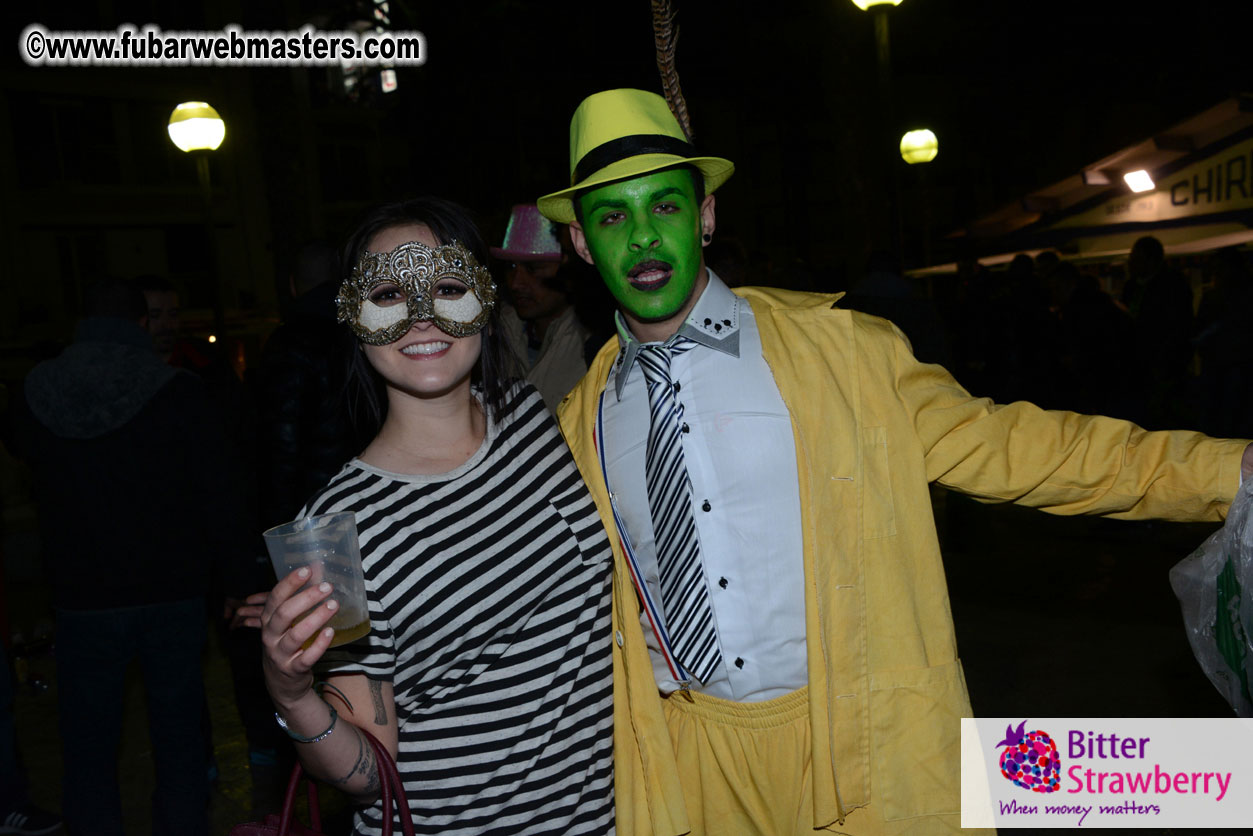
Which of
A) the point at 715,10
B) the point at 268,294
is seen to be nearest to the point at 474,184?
the point at 715,10

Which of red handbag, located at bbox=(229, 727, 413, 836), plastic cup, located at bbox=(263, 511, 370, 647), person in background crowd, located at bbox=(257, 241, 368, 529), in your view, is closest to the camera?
plastic cup, located at bbox=(263, 511, 370, 647)

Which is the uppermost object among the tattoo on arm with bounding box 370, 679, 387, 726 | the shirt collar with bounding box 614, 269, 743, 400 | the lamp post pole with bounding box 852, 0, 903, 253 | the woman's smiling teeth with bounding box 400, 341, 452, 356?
the lamp post pole with bounding box 852, 0, 903, 253

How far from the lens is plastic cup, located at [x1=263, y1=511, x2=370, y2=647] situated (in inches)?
64.8

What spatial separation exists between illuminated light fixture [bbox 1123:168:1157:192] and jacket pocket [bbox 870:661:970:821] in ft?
41.2

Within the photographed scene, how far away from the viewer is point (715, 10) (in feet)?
71.6

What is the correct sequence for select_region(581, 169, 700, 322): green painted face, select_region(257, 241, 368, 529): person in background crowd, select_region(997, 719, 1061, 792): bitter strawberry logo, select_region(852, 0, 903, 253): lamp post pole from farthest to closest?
select_region(852, 0, 903, 253): lamp post pole, select_region(257, 241, 368, 529): person in background crowd, select_region(997, 719, 1061, 792): bitter strawberry logo, select_region(581, 169, 700, 322): green painted face

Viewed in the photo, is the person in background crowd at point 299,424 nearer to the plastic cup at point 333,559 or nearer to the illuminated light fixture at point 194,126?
the plastic cup at point 333,559

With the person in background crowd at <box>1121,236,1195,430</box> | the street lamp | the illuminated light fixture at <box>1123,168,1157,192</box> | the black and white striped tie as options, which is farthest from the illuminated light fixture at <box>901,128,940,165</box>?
the black and white striped tie

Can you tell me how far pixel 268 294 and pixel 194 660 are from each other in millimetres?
24596

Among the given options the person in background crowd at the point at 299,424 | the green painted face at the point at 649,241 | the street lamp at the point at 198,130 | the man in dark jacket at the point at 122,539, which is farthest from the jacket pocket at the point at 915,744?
the street lamp at the point at 198,130

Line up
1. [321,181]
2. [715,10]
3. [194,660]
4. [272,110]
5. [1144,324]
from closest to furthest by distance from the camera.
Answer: [194,660] < [1144,324] < [272,110] < [715,10] < [321,181]

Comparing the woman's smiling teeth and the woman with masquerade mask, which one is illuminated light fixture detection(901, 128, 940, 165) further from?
the woman's smiling teeth

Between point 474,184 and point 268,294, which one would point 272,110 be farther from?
point 268,294

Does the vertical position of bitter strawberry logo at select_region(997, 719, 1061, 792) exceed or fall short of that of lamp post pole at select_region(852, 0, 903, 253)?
it falls short
